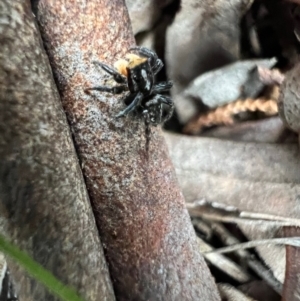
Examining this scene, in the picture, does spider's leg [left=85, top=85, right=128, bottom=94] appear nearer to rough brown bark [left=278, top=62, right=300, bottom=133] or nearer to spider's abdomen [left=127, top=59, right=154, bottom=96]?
spider's abdomen [left=127, top=59, right=154, bottom=96]

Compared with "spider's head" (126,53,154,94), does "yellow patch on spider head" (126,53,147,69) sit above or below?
above

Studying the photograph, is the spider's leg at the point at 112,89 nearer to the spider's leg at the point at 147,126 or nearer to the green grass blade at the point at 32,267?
the spider's leg at the point at 147,126

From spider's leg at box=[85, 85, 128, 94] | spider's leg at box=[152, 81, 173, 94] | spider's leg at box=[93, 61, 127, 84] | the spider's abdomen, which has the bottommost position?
spider's leg at box=[152, 81, 173, 94]

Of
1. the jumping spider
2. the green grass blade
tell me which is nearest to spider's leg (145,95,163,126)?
the jumping spider

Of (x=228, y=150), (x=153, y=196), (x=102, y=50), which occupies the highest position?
(x=102, y=50)

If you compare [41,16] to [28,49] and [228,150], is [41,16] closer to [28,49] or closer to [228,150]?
[28,49]

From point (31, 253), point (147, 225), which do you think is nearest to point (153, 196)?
point (147, 225)

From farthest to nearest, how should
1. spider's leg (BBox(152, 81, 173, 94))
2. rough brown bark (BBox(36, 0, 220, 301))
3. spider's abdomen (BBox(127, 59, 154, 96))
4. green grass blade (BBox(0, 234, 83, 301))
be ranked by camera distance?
spider's leg (BBox(152, 81, 173, 94)) → spider's abdomen (BBox(127, 59, 154, 96)) → rough brown bark (BBox(36, 0, 220, 301)) → green grass blade (BBox(0, 234, 83, 301))

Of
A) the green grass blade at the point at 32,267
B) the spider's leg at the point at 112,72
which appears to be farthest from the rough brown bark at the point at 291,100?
the green grass blade at the point at 32,267
